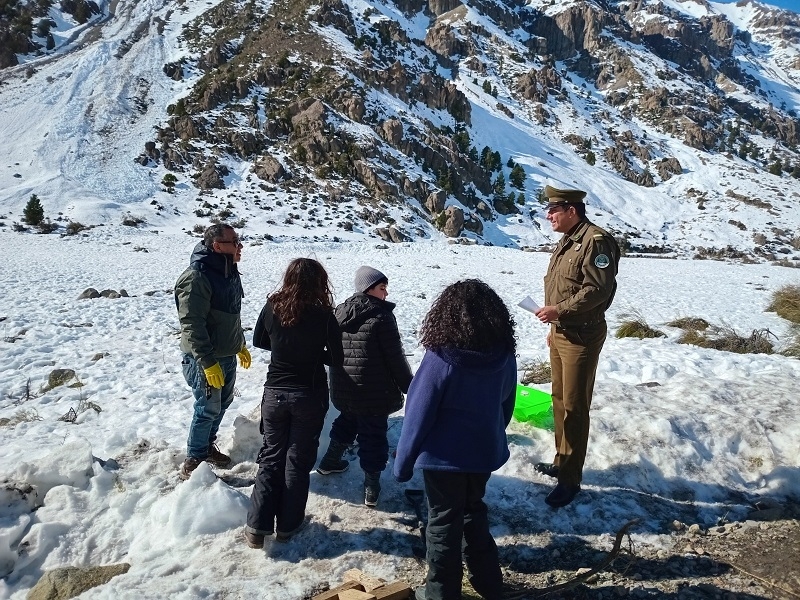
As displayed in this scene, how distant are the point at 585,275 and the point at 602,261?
15 centimetres

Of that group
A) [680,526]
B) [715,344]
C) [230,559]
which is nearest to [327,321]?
[230,559]

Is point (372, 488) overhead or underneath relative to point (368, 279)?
underneath

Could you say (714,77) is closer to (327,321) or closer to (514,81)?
(514,81)

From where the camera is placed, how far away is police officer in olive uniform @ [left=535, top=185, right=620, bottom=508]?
3.45m

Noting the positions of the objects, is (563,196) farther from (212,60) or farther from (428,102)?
(212,60)

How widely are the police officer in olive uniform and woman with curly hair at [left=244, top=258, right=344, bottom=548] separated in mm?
1646

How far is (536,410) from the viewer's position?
15.0 ft

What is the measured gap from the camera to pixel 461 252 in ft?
80.3

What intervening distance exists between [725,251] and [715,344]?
44892mm

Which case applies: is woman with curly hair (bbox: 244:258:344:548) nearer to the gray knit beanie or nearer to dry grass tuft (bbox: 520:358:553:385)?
the gray knit beanie

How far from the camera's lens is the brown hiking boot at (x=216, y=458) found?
4.10 m

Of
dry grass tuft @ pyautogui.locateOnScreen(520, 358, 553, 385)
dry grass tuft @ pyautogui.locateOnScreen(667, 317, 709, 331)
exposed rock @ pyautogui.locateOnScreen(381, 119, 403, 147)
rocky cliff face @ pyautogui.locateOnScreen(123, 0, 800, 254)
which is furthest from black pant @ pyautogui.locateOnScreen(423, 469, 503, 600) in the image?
exposed rock @ pyautogui.locateOnScreen(381, 119, 403, 147)

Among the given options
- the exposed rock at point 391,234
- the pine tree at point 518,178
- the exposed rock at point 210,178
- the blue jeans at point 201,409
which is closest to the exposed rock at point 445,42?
the pine tree at point 518,178

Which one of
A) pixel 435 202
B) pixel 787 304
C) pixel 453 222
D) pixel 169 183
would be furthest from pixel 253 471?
pixel 435 202
